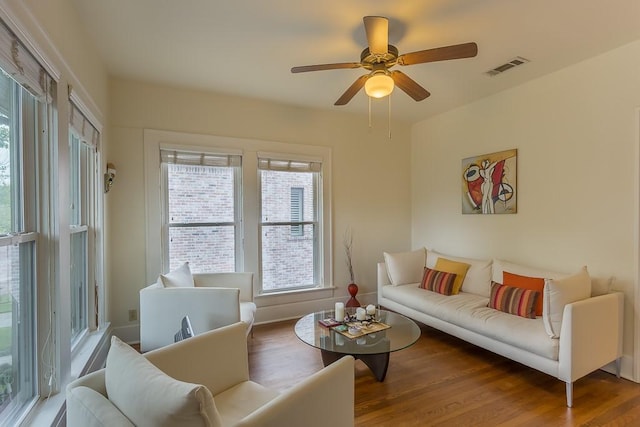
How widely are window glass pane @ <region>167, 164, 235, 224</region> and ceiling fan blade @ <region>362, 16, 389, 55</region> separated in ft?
7.37

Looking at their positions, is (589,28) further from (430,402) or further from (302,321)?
(302,321)

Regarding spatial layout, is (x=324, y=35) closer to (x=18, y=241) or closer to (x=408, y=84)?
(x=408, y=84)

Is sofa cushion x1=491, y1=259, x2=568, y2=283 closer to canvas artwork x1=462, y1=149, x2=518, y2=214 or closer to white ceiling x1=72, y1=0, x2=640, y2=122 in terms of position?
canvas artwork x1=462, y1=149, x2=518, y2=214

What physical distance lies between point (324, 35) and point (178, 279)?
2396 mm

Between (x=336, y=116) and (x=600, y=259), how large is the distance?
10.3ft

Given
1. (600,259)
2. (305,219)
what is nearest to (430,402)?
(600,259)

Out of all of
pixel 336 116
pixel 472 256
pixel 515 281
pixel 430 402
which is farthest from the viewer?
pixel 336 116

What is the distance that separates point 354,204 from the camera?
14.9 feet

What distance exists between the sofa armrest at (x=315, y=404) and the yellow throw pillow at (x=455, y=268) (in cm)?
251

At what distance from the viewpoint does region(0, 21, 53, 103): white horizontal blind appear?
1303 millimetres

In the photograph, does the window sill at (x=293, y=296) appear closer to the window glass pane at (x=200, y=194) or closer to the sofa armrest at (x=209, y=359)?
the window glass pane at (x=200, y=194)

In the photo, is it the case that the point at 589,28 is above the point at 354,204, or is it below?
above

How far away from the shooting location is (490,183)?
3779mm

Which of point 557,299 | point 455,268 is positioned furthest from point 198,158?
point 557,299
